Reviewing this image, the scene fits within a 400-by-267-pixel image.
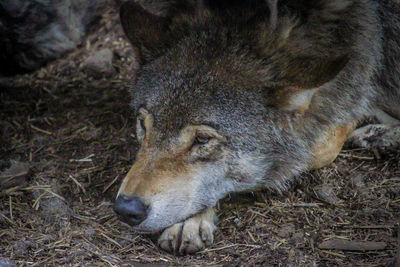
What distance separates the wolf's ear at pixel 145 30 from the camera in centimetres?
375

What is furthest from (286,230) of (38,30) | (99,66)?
(38,30)

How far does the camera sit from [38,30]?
5.57 m

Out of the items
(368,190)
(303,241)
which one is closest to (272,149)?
(303,241)

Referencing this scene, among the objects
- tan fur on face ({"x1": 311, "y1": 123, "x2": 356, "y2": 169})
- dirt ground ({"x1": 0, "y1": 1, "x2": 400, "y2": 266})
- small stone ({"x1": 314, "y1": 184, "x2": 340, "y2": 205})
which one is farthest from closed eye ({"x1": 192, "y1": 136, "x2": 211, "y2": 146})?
small stone ({"x1": 314, "y1": 184, "x2": 340, "y2": 205})

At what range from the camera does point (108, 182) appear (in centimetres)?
417

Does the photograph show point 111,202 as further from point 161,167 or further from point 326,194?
point 326,194

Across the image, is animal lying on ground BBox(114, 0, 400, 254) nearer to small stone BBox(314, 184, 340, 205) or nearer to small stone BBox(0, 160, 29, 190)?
small stone BBox(314, 184, 340, 205)

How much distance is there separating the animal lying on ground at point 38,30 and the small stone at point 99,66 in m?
0.37

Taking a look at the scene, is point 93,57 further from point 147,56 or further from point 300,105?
point 300,105

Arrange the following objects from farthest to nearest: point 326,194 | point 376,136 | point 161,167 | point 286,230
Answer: point 376,136
point 326,194
point 286,230
point 161,167

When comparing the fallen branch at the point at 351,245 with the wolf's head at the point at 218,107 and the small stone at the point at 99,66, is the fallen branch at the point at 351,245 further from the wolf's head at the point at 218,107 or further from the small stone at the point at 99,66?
the small stone at the point at 99,66

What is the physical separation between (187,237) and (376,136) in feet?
6.93

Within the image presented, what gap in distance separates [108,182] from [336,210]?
1.84 metres

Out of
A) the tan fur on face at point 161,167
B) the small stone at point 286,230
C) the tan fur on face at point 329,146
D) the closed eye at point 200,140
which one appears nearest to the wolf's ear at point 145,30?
the tan fur on face at point 161,167
